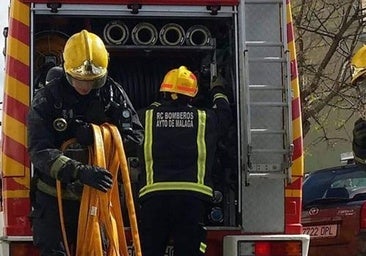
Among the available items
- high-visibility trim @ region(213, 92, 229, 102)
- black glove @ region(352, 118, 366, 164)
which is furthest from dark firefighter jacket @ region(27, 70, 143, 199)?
black glove @ region(352, 118, 366, 164)

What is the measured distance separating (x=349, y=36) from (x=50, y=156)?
36.8ft

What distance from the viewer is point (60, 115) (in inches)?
216

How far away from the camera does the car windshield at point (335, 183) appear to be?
31.8 ft

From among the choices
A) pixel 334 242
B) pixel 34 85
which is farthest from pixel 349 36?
pixel 34 85

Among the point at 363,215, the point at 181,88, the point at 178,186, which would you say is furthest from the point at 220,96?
the point at 363,215

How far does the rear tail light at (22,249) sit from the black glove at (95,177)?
923 millimetres

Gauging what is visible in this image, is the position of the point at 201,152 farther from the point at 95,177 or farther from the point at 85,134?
the point at 95,177

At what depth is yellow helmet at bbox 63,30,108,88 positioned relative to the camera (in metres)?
5.33

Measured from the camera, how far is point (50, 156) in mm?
5188

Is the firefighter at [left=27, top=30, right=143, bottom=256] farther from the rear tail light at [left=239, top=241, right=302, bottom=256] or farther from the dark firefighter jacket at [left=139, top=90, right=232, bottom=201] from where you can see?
the rear tail light at [left=239, top=241, right=302, bottom=256]

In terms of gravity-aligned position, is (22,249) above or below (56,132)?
below

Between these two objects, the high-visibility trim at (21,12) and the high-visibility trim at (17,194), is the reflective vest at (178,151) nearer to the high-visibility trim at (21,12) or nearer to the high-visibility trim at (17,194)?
the high-visibility trim at (17,194)

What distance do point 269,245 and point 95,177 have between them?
150 cm

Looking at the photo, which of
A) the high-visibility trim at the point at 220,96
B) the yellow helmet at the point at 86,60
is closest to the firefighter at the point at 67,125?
the yellow helmet at the point at 86,60
